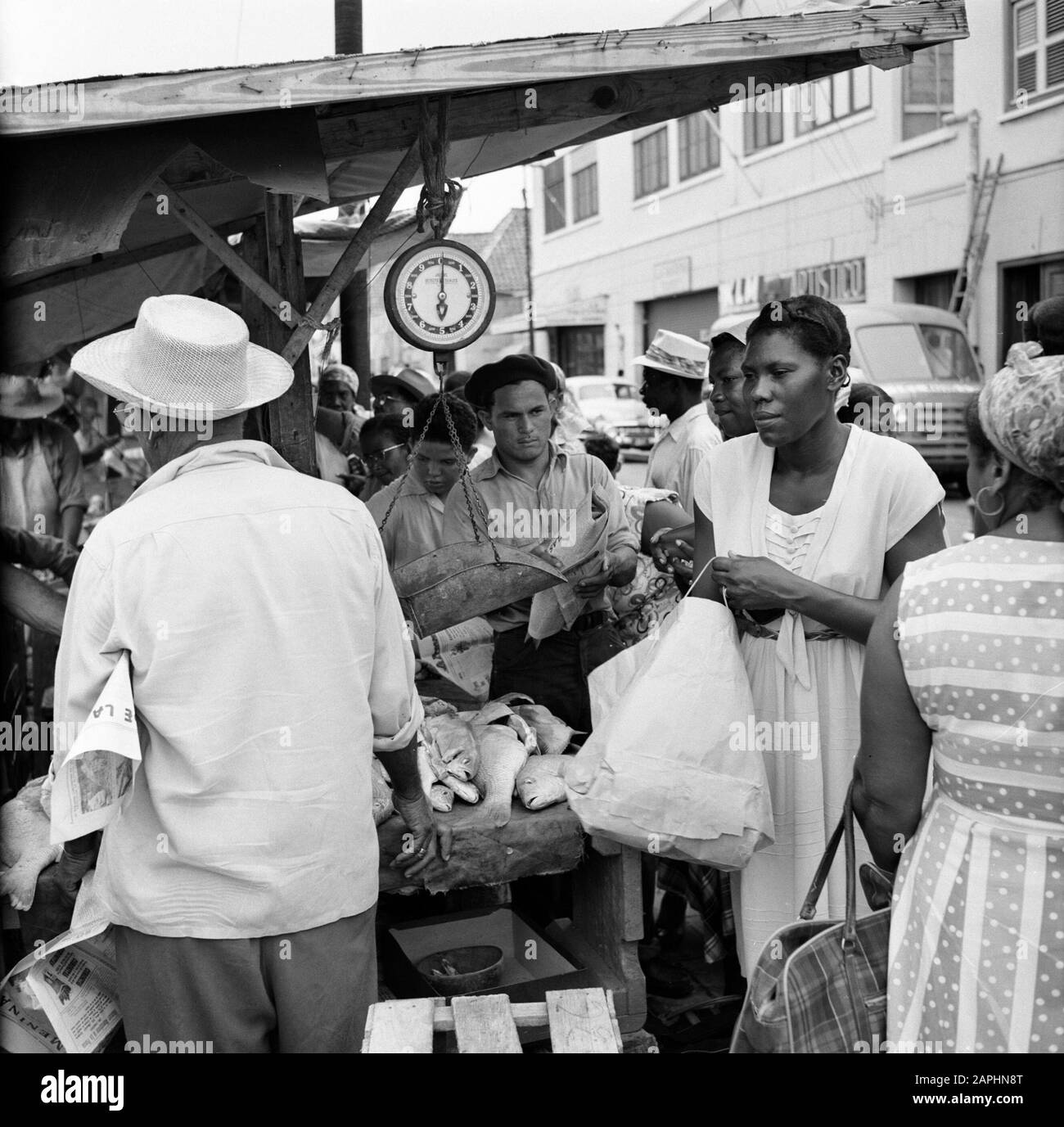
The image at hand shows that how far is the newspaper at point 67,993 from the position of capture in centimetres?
251

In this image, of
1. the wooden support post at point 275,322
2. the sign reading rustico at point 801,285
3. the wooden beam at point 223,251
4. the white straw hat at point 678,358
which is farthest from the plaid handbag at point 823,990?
the sign reading rustico at point 801,285

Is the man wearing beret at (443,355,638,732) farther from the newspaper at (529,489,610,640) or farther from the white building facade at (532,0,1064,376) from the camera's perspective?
the white building facade at (532,0,1064,376)

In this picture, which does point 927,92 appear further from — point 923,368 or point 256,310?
point 256,310

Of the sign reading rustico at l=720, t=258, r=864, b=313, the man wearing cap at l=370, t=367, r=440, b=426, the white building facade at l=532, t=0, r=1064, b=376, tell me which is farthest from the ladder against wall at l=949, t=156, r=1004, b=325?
the man wearing cap at l=370, t=367, r=440, b=426

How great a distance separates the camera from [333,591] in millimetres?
2145

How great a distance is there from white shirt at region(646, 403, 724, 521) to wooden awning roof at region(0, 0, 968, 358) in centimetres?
131

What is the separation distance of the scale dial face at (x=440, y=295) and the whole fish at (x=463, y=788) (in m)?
1.50

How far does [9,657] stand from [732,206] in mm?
21596

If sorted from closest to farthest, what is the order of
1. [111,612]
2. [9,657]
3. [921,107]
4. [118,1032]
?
[111,612]
[118,1032]
[9,657]
[921,107]

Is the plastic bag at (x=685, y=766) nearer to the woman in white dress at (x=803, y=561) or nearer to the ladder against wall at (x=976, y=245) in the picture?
the woman in white dress at (x=803, y=561)

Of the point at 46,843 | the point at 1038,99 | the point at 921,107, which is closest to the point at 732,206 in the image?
the point at 921,107

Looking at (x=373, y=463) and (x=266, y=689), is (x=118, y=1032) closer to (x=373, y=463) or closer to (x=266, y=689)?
(x=266, y=689)

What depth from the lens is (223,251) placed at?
380cm

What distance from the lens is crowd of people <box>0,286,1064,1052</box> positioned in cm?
179
